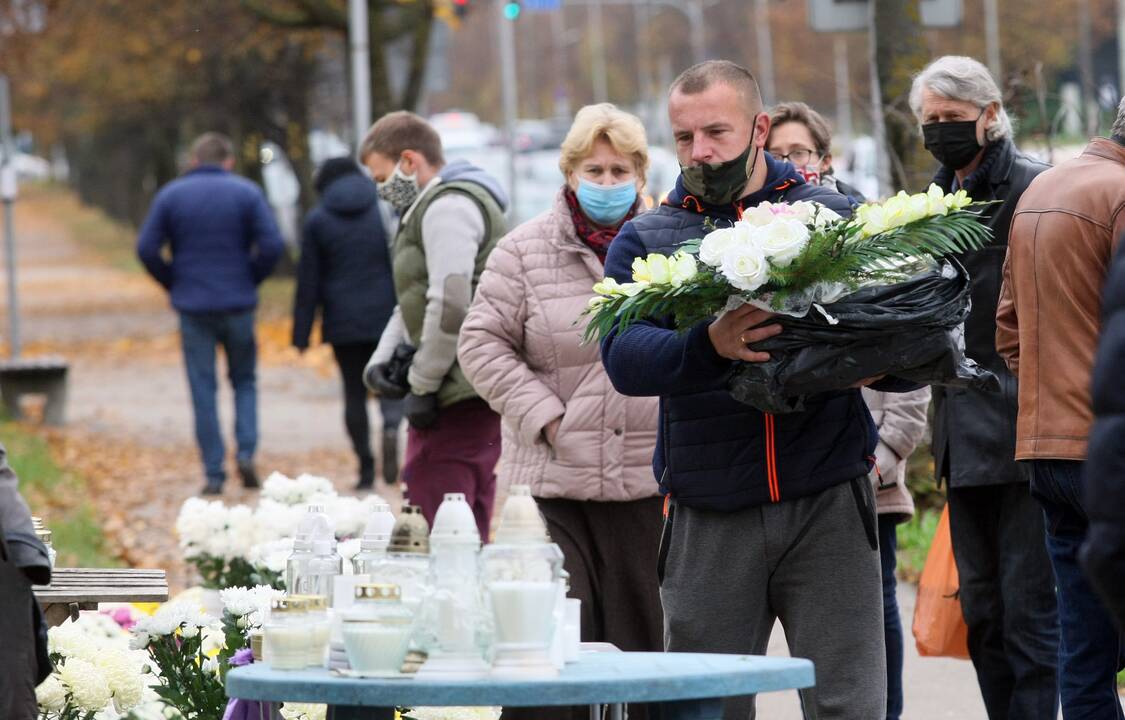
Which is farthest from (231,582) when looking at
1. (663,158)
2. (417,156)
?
(663,158)

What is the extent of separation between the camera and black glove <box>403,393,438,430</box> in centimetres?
748

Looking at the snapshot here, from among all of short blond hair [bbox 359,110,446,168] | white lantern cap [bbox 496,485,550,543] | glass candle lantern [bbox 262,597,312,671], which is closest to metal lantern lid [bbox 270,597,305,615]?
glass candle lantern [bbox 262,597,312,671]

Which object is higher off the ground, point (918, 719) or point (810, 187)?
point (810, 187)

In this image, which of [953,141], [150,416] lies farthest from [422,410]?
[150,416]

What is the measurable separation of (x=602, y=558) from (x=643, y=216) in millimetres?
1465

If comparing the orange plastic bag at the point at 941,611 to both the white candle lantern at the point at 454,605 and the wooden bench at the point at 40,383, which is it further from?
the wooden bench at the point at 40,383

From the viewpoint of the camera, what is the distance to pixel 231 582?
8.01 m

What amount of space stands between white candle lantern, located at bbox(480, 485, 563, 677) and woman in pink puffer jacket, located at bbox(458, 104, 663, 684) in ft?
7.72

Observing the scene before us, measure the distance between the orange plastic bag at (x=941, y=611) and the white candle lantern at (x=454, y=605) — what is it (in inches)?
119

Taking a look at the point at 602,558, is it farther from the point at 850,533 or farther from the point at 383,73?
the point at 383,73

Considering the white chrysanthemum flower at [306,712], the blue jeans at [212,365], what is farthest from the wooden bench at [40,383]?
the white chrysanthemum flower at [306,712]

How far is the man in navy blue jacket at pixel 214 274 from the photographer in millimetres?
12883

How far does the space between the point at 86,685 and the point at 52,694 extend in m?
0.10

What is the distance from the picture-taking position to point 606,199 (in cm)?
592
